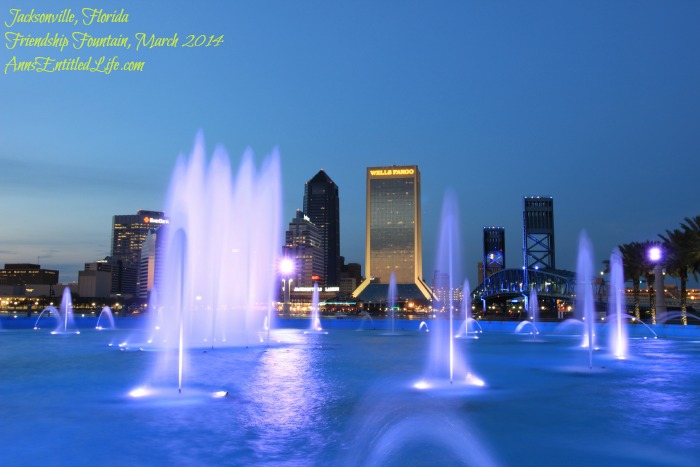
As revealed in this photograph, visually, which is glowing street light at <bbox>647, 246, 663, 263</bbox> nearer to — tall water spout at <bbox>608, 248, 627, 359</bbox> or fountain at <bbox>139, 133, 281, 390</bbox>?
tall water spout at <bbox>608, 248, 627, 359</bbox>

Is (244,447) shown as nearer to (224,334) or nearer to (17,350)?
(17,350)

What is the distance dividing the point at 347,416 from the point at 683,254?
47.8 m

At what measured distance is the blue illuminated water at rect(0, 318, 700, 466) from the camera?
9.66 m

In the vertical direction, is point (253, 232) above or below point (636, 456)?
above

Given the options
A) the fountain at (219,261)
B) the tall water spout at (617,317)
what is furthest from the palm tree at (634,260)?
the fountain at (219,261)

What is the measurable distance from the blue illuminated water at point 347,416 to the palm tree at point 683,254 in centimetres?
3103

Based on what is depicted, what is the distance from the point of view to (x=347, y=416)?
12656 mm

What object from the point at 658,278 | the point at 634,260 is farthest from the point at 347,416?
the point at 634,260

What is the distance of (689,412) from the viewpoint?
13336mm

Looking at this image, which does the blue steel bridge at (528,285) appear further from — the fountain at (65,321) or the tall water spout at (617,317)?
the fountain at (65,321)

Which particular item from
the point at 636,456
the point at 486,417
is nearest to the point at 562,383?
the point at 486,417

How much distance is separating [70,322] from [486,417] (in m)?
59.7

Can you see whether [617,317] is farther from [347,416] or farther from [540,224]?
[540,224]

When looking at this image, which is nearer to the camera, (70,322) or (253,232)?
(253,232)
